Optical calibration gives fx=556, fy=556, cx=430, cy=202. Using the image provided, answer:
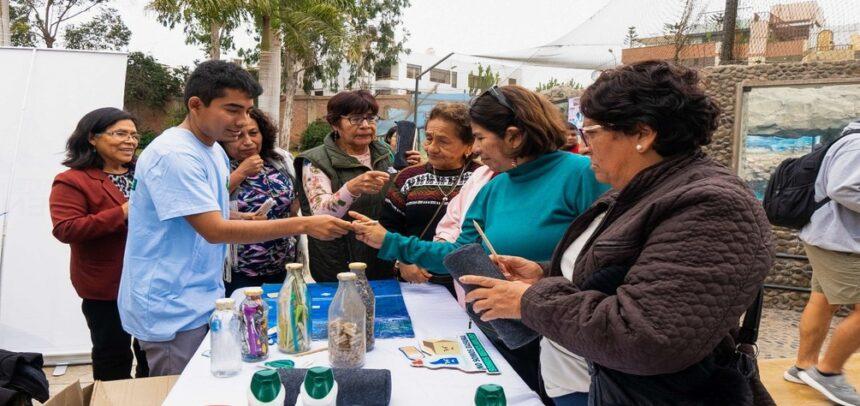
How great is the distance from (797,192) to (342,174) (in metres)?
2.58

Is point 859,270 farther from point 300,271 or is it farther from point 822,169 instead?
point 300,271

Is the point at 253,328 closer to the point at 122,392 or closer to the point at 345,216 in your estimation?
the point at 122,392

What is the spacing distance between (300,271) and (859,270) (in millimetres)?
2971

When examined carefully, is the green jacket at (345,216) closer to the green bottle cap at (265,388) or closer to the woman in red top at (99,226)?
the woman in red top at (99,226)

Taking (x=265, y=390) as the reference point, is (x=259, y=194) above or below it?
above

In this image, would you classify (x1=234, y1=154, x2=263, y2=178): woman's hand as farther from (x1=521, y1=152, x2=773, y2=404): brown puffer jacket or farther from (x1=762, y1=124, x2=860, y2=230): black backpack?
(x1=762, y1=124, x2=860, y2=230): black backpack

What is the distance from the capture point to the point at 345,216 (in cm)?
291

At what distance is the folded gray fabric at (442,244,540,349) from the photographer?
1.48m

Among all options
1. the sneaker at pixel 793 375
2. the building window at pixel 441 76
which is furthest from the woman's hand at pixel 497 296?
the building window at pixel 441 76

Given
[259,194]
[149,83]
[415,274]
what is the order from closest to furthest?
[415,274] < [259,194] < [149,83]

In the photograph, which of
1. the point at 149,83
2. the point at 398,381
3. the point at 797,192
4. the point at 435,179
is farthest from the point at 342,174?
the point at 149,83

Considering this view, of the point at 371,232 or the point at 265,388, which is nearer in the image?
the point at 265,388

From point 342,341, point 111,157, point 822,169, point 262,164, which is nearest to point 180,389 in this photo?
point 342,341

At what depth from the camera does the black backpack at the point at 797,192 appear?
123 inches
